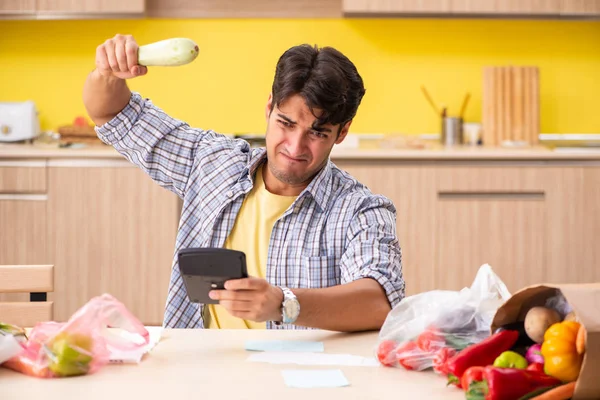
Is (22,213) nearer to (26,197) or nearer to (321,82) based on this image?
(26,197)

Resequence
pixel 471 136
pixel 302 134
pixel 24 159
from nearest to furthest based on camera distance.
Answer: pixel 302 134 < pixel 24 159 < pixel 471 136

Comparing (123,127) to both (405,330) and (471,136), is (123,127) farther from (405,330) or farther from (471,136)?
(471,136)

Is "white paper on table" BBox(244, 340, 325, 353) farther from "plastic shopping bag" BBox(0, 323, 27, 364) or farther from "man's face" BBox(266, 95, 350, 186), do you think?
"man's face" BBox(266, 95, 350, 186)

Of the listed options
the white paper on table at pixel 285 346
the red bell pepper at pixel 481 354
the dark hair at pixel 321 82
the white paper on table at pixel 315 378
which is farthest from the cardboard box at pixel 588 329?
the dark hair at pixel 321 82

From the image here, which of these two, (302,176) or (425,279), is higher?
(302,176)

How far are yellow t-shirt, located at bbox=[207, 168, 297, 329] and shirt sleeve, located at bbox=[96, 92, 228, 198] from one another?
20 cm

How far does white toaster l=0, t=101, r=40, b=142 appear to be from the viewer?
4145 millimetres

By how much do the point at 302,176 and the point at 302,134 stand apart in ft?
0.37

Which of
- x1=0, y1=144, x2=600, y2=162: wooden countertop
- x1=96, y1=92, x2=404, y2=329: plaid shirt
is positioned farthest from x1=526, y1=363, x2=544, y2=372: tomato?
x1=0, y1=144, x2=600, y2=162: wooden countertop

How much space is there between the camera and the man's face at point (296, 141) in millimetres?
1952

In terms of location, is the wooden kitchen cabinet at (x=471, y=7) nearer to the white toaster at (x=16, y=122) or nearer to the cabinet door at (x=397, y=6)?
the cabinet door at (x=397, y=6)

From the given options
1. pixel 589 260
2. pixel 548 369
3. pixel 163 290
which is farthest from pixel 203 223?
pixel 589 260

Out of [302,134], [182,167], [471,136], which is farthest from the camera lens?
[471,136]

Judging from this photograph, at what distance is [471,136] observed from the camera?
14.0 feet
